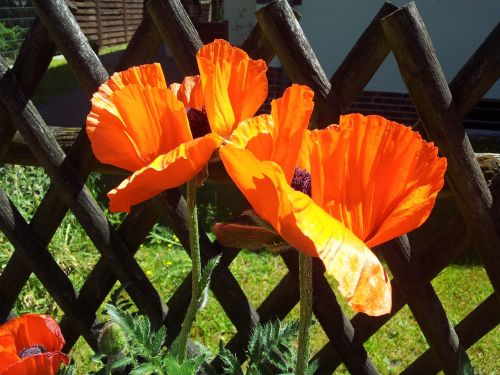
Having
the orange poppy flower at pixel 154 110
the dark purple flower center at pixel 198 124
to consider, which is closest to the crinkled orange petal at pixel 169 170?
the orange poppy flower at pixel 154 110

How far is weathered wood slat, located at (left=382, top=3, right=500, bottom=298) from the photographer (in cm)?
138

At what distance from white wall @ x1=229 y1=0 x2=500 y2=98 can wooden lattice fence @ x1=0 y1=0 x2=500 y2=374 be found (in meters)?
3.94

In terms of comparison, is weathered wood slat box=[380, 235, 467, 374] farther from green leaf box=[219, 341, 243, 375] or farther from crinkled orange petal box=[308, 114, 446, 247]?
crinkled orange petal box=[308, 114, 446, 247]

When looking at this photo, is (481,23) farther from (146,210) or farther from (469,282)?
(146,210)

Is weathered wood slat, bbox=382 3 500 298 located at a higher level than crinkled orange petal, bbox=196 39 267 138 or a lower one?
lower

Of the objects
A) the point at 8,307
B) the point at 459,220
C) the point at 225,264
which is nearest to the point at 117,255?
the point at 225,264

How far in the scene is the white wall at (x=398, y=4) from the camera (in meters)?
5.20

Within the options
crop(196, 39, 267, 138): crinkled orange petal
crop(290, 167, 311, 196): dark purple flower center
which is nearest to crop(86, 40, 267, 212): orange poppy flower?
crop(196, 39, 267, 138): crinkled orange petal

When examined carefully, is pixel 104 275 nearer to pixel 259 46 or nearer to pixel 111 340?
pixel 259 46

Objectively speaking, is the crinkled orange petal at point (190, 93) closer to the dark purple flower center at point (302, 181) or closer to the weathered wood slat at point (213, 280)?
the dark purple flower center at point (302, 181)

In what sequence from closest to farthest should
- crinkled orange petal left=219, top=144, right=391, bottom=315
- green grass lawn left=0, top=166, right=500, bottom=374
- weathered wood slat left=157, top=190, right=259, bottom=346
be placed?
crinkled orange petal left=219, top=144, right=391, bottom=315
weathered wood slat left=157, top=190, right=259, bottom=346
green grass lawn left=0, top=166, right=500, bottom=374

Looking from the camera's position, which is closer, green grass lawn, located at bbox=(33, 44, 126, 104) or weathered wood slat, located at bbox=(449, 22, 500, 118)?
weathered wood slat, located at bbox=(449, 22, 500, 118)

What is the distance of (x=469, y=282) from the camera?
130 inches

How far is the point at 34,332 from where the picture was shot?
893mm
